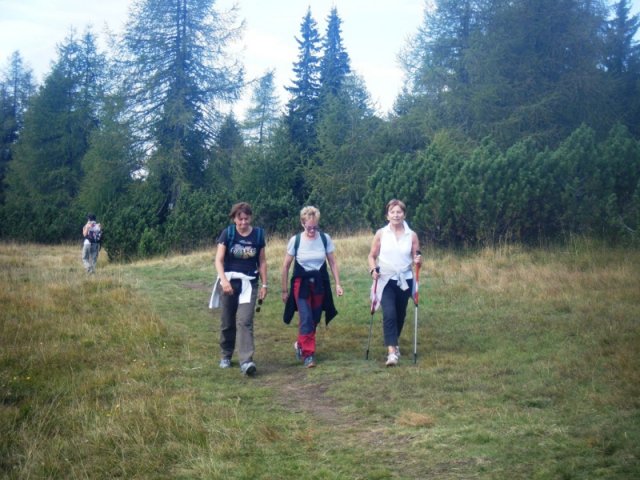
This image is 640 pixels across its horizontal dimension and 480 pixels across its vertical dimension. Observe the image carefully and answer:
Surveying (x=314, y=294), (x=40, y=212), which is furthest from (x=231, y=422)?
(x=40, y=212)

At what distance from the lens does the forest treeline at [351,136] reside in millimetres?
16031

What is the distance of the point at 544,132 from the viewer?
2162 centimetres

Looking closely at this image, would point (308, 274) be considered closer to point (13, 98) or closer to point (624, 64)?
point (624, 64)

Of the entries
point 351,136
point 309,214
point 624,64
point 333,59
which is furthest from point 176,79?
point 309,214

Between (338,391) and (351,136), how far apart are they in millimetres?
23633

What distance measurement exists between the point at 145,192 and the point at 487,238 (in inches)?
805

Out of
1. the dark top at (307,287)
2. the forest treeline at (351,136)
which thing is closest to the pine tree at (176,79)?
the forest treeline at (351,136)

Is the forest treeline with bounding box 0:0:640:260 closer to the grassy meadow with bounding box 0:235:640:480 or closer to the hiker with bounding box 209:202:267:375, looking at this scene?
the grassy meadow with bounding box 0:235:640:480

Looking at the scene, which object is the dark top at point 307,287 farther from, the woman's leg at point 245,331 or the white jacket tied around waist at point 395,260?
the woman's leg at point 245,331

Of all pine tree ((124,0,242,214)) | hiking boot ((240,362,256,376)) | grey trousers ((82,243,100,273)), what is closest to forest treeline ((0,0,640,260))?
pine tree ((124,0,242,214))

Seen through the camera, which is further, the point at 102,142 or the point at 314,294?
the point at 102,142

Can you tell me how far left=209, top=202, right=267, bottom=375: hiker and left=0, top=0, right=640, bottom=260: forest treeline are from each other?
9.50 metres

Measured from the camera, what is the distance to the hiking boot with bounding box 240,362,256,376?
7.29m

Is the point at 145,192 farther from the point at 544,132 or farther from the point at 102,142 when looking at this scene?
the point at 544,132
